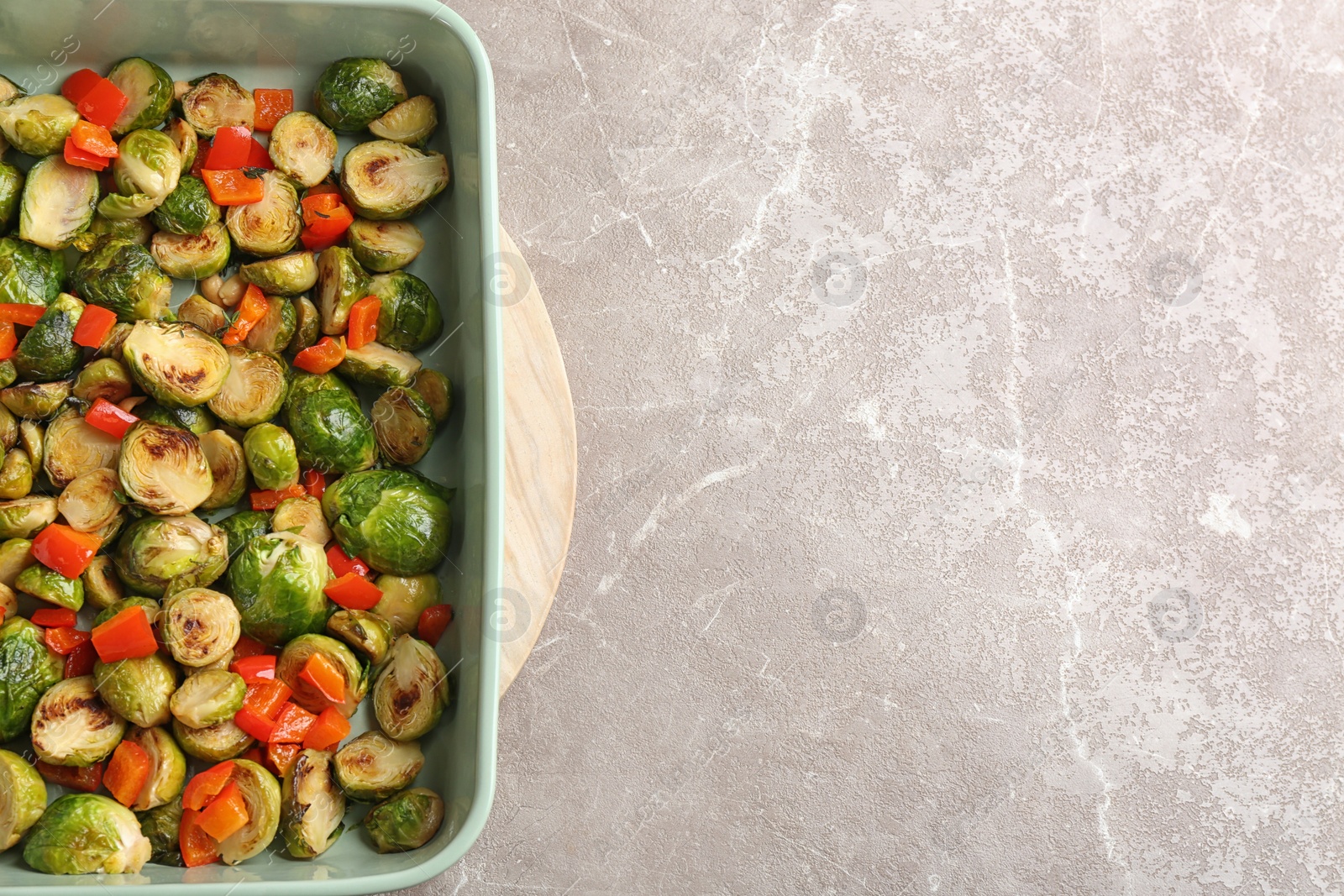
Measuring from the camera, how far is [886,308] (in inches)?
108

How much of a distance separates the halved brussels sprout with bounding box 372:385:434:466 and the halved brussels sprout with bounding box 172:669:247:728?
0.53 meters

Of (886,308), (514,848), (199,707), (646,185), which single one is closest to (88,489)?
(199,707)

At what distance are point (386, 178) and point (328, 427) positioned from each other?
54 centimetres

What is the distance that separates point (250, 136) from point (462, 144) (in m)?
0.46

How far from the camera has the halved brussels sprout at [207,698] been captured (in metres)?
1.95

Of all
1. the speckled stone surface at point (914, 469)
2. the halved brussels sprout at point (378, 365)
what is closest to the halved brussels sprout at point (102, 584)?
the halved brussels sprout at point (378, 365)

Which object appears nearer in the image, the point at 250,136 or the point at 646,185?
the point at 250,136

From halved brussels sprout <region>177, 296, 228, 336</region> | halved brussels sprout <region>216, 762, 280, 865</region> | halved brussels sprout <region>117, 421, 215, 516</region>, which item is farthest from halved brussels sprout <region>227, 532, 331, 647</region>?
halved brussels sprout <region>177, 296, 228, 336</region>

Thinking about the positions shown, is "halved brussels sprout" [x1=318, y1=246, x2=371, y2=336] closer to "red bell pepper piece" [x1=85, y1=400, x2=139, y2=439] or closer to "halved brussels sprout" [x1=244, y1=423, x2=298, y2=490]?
"halved brussels sprout" [x1=244, y1=423, x2=298, y2=490]

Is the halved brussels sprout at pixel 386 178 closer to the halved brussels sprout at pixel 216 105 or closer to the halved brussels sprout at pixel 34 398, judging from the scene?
the halved brussels sprout at pixel 216 105

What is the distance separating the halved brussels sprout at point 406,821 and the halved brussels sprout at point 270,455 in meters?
0.68

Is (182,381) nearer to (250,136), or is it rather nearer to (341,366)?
(341,366)

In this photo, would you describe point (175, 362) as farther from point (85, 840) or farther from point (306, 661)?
point (85, 840)

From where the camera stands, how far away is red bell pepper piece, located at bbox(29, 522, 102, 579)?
6.47 feet
